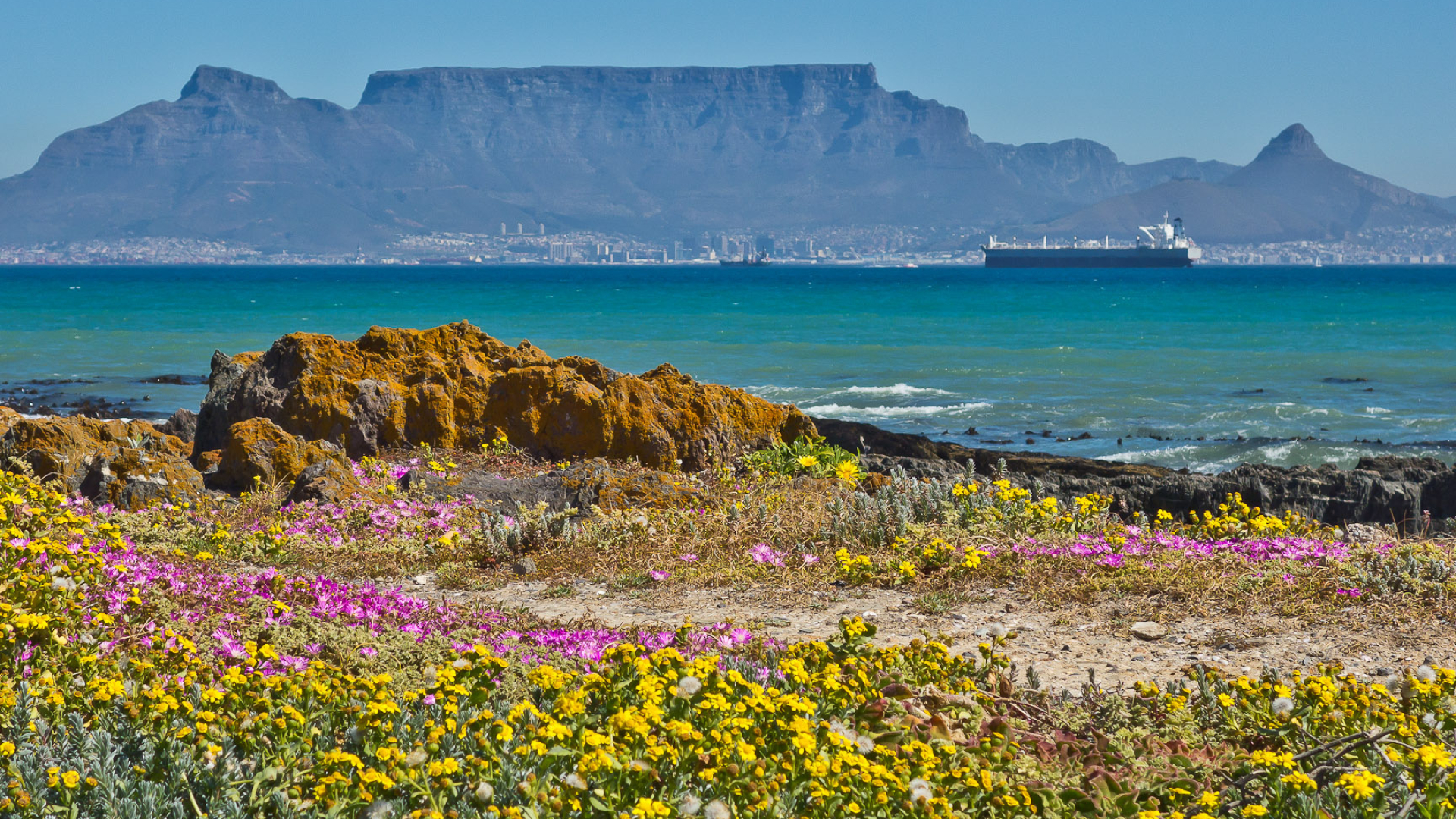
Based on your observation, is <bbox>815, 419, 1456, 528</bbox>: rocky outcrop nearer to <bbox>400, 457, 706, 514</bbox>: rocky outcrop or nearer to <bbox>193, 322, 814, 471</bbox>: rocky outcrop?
<bbox>193, 322, 814, 471</bbox>: rocky outcrop

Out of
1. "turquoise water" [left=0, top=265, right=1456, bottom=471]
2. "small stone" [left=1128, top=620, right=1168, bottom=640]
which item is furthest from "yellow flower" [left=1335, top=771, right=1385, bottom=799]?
"turquoise water" [left=0, top=265, right=1456, bottom=471]

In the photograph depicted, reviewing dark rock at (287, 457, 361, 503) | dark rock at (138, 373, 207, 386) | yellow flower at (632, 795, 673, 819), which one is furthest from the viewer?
dark rock at (138, 373, 207, 386)

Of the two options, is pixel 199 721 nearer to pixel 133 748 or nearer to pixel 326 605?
pixel 133 748

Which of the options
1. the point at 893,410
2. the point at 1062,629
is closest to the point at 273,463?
the point at 1062,629

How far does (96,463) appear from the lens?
938 cm

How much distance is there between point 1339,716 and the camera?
4328 millimetres

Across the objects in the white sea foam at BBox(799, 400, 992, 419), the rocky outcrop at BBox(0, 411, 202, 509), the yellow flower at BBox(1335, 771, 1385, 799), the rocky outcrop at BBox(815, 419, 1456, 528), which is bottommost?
the white sea foam at BBox(799, 400, 992, 419)

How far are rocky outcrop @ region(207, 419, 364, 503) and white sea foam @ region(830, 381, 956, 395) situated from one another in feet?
59.5

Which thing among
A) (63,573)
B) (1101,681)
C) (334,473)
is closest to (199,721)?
(63,573)

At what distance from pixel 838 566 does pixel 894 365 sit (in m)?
27.1

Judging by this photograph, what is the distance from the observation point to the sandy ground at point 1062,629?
5625 mm

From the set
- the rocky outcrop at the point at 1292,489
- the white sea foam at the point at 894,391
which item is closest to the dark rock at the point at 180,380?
the white sea foam at the point at 894,391

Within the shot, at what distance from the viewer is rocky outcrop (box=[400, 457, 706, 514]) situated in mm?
9352

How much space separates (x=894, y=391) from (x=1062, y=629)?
70.6 feet
